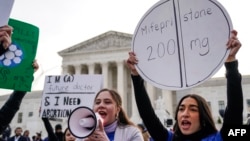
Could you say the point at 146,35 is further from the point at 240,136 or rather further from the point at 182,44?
the point at 240,136

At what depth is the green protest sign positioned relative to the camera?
11.4 feet

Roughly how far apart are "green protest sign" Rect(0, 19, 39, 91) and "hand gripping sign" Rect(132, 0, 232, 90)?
1.48 m

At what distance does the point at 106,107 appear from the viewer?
2662 mm

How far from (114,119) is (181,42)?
2.83 feet

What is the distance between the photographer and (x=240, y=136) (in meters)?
1.89

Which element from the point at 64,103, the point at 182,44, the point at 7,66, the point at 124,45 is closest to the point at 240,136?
the point at 182,44

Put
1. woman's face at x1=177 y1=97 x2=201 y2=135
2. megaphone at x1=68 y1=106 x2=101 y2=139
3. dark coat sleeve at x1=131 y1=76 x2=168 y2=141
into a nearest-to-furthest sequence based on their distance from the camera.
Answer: megaphone at x1=68 y1=106 x2=101 y2=139
woman's face at x1=177 y1=97 x2=201 y2=135
dark coat sleeve at x1=131 y1=76 x2=168 y2=141

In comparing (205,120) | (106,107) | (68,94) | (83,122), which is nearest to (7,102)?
(106,107)

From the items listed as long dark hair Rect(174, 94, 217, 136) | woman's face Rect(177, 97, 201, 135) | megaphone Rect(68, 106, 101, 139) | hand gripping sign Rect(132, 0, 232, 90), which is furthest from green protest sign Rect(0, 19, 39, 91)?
long dark hair Rect(174, 94, 217, 136)

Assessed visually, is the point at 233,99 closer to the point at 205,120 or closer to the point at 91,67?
the point at 205,120

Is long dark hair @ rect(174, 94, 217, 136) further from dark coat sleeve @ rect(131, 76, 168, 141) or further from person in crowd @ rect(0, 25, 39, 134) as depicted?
person in crowd @ rect(0, 25, 39, 134)

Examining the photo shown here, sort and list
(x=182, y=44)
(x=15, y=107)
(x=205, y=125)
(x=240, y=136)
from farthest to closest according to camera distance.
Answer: (x=15, y=107) → (x=182, y=44) → (x=205, y=125) → (x=240, y=136)

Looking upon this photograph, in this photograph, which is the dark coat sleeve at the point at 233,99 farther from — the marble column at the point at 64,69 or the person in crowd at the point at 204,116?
the marble column at the point at 64,69

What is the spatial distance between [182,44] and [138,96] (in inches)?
23.0
